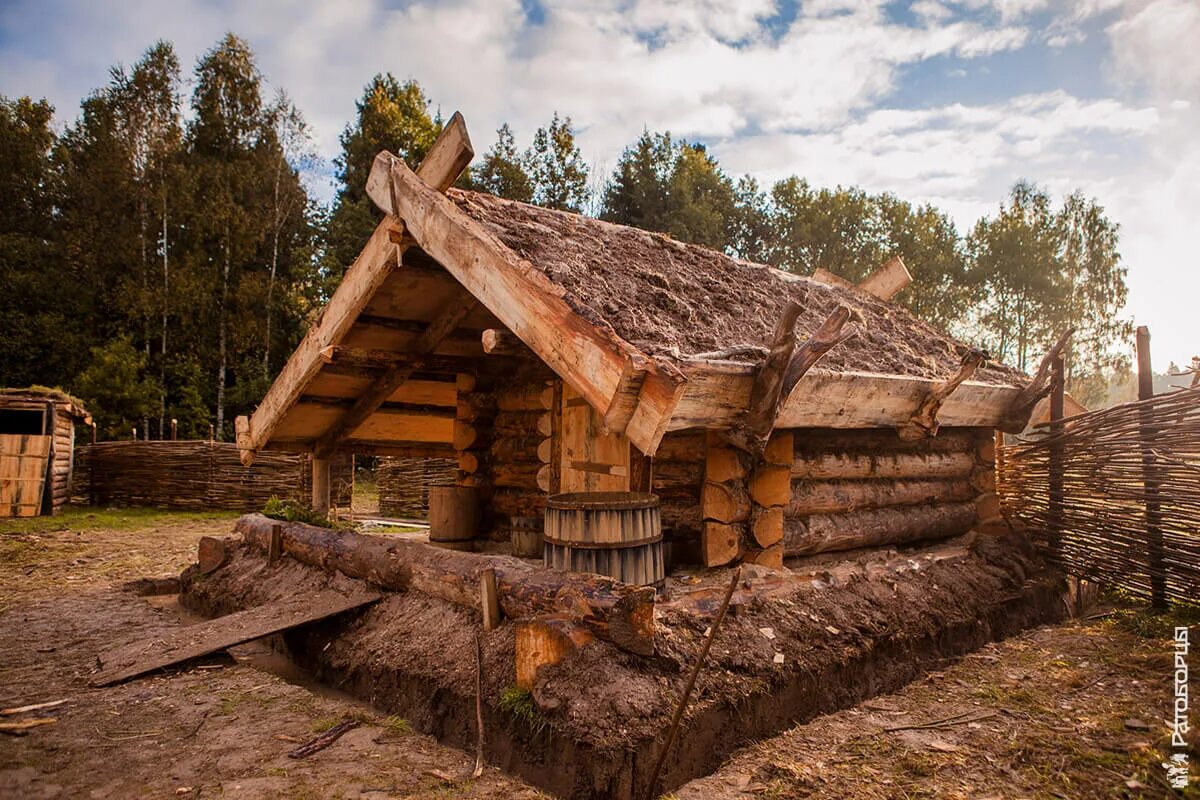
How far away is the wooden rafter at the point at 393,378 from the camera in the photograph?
18.4 feet

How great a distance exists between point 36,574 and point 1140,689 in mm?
10102

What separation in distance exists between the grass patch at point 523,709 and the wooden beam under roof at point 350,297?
298 cm

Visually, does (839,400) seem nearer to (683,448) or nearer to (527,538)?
(683,448)

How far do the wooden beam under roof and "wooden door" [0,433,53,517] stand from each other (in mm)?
8911

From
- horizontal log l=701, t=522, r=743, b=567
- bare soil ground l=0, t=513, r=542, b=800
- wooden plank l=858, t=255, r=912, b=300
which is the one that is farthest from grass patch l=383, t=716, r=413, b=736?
wooden plank l=858, t=255, r=912, b=300

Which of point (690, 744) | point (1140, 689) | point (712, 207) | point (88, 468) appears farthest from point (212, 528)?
point (712, 207)

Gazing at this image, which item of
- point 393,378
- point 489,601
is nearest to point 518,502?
point 393,378

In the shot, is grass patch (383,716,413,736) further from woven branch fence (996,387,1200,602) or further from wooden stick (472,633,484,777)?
woven branch fence (996,387,1200,602)

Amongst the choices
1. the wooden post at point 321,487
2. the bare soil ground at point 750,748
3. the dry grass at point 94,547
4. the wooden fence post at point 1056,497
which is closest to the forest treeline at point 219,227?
the dry grass at point 94,547

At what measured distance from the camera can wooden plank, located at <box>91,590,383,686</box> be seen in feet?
14.1

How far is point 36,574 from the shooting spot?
7816 mm

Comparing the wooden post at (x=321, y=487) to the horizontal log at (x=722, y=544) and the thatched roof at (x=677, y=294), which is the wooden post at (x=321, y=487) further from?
the horizontal log at (x=722, y=544)

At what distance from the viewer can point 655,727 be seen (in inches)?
109

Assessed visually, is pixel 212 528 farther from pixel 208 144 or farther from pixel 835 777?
pixel 208 144
